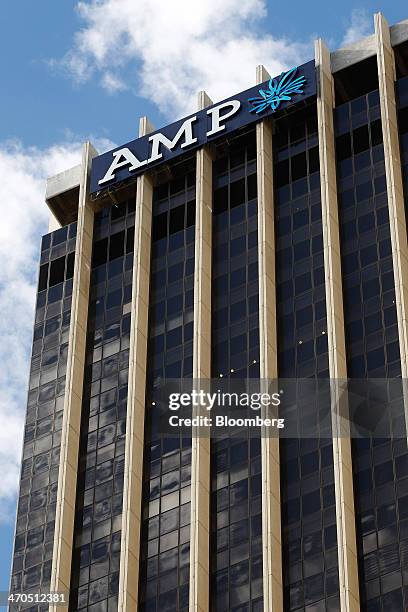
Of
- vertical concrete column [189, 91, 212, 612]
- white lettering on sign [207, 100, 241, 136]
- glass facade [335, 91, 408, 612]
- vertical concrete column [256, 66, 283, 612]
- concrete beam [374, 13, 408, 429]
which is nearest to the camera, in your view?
glass facade [335, 91, 408, 612]

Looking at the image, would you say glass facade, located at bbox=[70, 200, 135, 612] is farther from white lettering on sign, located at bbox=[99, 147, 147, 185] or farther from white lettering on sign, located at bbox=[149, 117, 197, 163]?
white lettering on sign, located at bbox=[149, 117, 197, 163]

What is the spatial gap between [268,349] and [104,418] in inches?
586

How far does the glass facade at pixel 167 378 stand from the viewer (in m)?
97.6

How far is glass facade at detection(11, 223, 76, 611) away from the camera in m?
104

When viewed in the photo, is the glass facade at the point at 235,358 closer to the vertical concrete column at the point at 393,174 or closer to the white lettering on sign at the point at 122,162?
the white lettering on sign at the point at 122,162

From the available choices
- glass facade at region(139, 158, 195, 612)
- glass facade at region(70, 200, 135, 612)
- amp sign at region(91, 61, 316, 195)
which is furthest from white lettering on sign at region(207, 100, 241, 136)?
glass facade at region(70, 200, 135, 612)

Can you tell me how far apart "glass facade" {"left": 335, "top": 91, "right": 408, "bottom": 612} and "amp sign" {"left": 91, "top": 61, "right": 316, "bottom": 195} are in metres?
5.51

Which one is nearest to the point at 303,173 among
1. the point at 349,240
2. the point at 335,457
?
the point at 349,240

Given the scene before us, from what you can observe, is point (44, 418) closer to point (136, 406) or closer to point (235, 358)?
point (136, 406)

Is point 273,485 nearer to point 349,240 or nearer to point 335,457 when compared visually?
point 335,457

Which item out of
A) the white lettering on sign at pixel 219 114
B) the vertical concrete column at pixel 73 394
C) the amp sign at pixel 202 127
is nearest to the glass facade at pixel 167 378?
the amp sign at pixel 202 127

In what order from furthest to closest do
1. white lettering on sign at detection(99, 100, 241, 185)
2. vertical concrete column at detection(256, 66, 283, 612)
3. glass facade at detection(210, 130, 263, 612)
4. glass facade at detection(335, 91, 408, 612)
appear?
white lettering on sign at detection(99, 100, 241, 185) < glass facade at detection(210, 130, 263, 612) < vertical concrete column at detection(256, 66, 283, 612) < glass facade at detection(335, 91, 408, 612)

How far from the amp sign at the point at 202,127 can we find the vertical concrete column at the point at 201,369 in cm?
205

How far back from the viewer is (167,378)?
108000 mm
